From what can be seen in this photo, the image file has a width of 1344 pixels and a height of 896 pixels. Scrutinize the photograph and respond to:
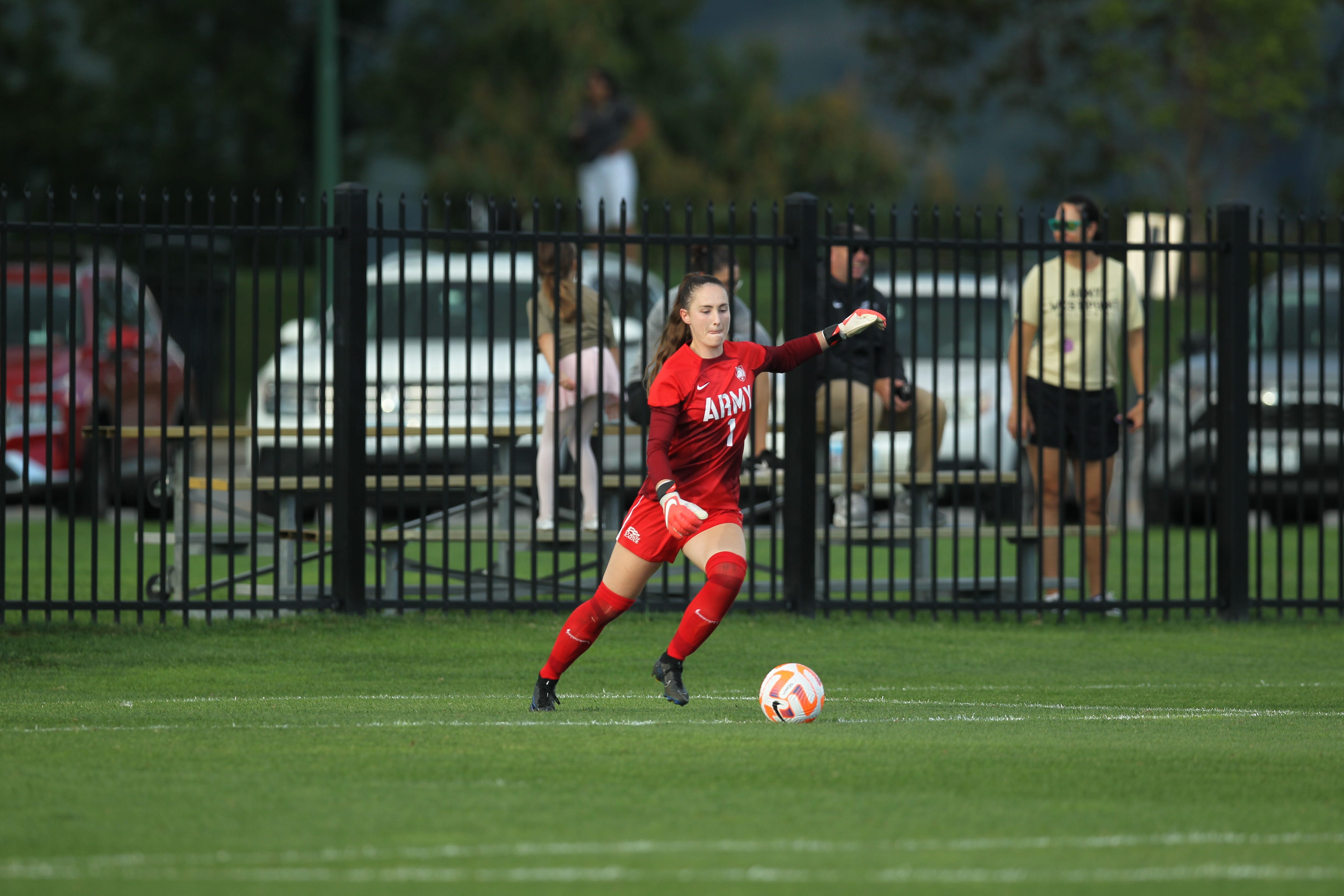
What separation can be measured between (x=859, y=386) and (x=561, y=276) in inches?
69.6

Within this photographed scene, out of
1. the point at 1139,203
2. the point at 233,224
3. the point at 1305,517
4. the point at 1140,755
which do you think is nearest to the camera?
the point at 1140,755

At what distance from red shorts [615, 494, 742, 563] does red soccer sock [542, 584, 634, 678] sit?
0.18 meters

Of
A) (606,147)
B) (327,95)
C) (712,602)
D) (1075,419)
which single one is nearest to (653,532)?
(712,602)

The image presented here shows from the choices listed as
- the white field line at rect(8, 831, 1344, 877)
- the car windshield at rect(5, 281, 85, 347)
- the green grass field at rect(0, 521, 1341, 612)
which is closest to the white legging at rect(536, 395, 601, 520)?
the green grass field at rect(0, 521, 1341, 612)

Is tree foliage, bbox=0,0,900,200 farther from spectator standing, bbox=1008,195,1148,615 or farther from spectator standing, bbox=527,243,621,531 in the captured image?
spectator standing, bbox=1008,195,1148,615

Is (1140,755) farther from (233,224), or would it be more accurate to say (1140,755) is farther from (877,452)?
(877,452)

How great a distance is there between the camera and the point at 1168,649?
32.3ft

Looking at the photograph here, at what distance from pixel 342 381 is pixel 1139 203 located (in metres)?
22.9

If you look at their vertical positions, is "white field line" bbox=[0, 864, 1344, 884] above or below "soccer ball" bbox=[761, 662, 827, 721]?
below

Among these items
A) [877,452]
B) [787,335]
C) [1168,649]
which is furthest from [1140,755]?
[877,452]

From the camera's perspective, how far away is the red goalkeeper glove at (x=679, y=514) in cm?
685

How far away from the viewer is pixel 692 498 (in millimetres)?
7344

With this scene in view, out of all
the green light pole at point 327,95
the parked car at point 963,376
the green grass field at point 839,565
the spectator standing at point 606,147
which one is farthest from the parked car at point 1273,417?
the green light pole at point 327,95

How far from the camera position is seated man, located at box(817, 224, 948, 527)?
10156 millimetres
